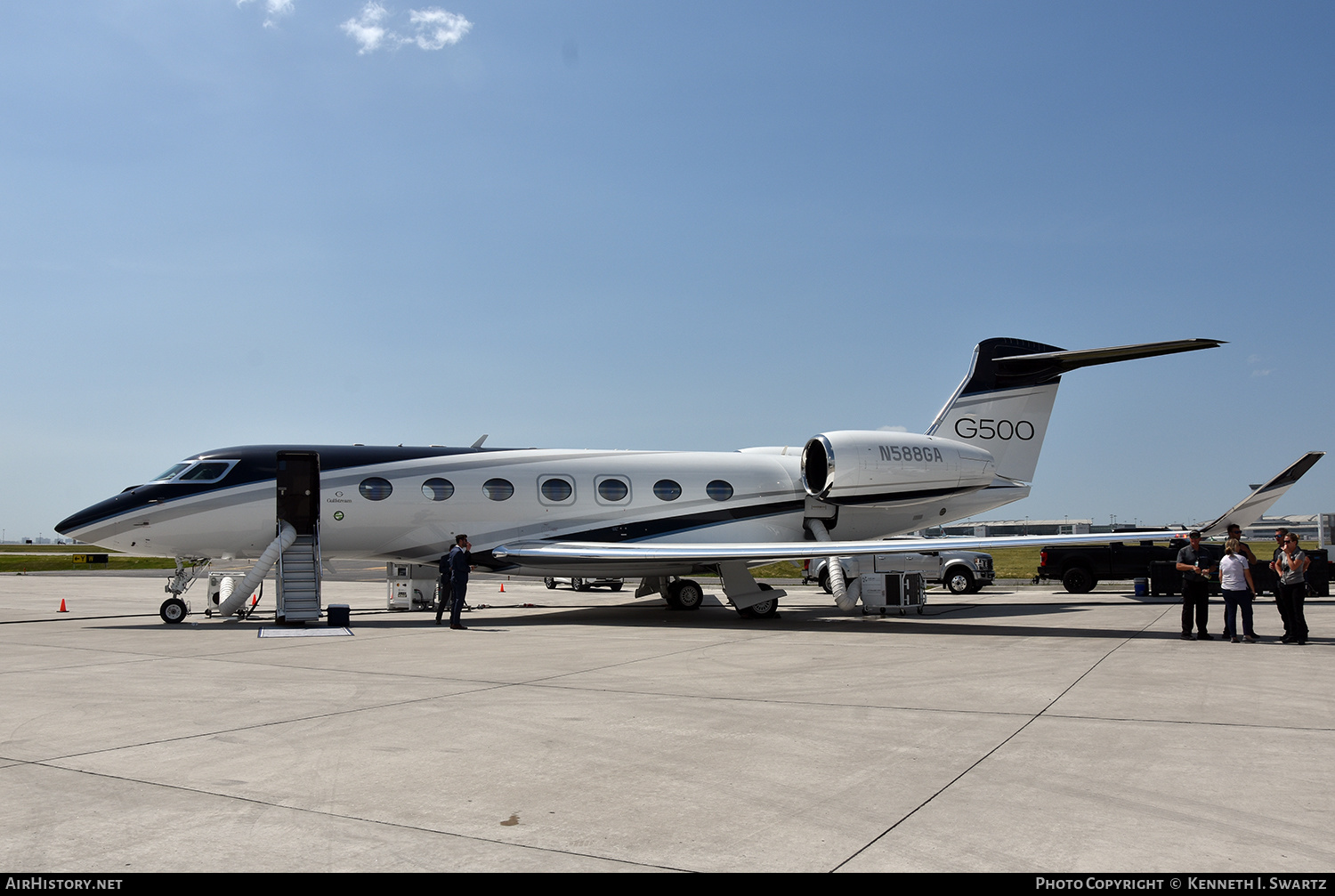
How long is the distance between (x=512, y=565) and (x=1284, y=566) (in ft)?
40.7

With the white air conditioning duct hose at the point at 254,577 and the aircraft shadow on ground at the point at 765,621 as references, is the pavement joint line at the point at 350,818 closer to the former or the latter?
the aircraft shadow on ground at the point at 765,621

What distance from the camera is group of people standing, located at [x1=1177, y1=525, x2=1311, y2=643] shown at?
12625 mm

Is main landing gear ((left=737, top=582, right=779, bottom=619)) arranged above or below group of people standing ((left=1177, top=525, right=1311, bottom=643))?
below

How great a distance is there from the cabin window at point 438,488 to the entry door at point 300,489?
1.89 metres

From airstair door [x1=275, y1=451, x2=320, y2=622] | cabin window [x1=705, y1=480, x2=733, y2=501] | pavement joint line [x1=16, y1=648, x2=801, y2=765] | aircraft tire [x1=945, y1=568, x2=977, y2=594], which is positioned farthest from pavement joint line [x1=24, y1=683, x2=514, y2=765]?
aircraft tire [x1=945, y1=568, x2=977, y2=594]

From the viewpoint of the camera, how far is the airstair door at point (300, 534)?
15695 mm

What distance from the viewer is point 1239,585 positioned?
1297 cm

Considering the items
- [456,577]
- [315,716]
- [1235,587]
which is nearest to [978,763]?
[315,716]

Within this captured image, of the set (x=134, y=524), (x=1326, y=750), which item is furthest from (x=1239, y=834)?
(x=134, y=524)

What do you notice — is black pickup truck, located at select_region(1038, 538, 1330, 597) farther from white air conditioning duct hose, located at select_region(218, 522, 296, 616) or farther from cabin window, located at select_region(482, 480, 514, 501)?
white air conditioning duct hose, located at select_region(218, 522, 296, 616)

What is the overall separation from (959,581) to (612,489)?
41.1 ft

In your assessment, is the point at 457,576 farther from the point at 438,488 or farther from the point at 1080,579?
the point at 1080,579

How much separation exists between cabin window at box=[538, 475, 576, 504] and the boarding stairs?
418cm

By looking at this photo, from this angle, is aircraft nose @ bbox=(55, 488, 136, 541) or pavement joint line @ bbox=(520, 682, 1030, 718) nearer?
pavement joint line @ bbox=(520, 682, 1030, 718)
